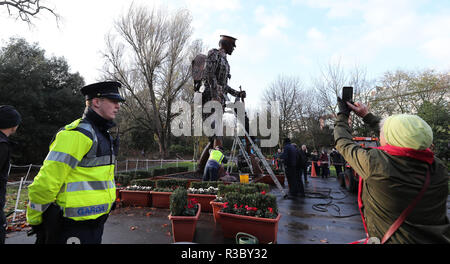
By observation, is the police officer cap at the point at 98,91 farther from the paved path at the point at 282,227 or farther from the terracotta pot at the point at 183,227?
the paved path at the point at 282,227

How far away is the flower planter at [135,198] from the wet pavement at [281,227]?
0.19 metres

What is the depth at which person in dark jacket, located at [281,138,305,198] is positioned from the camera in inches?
279

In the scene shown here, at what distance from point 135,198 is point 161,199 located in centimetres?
88

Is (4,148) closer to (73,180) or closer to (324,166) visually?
(73,180)

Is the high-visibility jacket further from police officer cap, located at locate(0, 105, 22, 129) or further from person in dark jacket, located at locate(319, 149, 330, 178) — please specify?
person in dark jacket, located at locate(319, 149, 330, 178)

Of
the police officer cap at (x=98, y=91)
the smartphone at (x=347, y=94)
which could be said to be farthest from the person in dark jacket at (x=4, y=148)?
the smartphone at (x=347, y=94)

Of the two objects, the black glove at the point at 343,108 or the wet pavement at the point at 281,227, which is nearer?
the black glove at the point at 343,108

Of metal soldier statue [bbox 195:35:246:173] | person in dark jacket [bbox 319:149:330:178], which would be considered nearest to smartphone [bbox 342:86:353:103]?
metal soldier statue [bbox 195:35:246:173]

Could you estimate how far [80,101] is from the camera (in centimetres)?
1675

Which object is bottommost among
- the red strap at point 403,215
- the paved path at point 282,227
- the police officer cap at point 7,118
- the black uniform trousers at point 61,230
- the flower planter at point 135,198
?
the paved path at point 282,227

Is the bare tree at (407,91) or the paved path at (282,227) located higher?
the bare tree at (407,91)

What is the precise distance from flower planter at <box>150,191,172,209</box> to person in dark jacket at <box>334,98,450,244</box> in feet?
17.1

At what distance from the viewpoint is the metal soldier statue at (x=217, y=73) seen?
8430 millimetres
